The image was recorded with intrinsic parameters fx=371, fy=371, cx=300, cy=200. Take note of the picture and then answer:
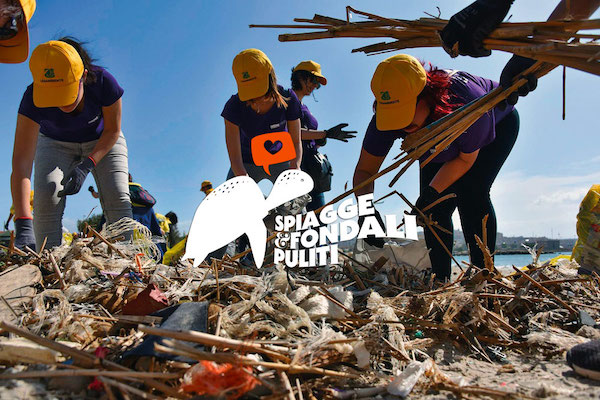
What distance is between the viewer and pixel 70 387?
35.1 inches

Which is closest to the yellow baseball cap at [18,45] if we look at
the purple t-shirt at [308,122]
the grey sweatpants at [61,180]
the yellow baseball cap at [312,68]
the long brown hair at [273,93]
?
the grey sweatpants at [61,180]

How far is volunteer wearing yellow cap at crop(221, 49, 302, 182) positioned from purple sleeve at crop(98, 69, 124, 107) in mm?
792

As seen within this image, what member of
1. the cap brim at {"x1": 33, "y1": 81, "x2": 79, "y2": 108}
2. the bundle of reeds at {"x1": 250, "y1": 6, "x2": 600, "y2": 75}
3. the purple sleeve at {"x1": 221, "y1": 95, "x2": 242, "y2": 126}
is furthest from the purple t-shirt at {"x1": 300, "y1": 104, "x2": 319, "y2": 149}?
the cap brim at {"x1": 33, "y1": 81, "x2": 79, "y2": 108}

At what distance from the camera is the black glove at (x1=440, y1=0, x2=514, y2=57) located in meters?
1.34

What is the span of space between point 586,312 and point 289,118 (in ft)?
7.60

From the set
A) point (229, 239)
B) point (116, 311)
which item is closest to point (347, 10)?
point (229, 239)

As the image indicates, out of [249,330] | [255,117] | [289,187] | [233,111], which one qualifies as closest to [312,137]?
[255,117]

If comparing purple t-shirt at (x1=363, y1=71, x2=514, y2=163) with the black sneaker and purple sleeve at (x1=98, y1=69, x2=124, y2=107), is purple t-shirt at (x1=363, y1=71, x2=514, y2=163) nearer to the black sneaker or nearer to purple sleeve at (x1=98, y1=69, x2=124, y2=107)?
Result: the black sneaker

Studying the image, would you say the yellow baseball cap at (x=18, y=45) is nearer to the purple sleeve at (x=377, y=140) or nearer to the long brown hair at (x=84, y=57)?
the long brown hair at (x=84, y=57)

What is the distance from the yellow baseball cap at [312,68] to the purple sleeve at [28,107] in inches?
90.9

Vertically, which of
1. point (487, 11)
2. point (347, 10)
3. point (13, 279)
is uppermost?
point (347, 10)

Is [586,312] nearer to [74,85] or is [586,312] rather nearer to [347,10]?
[347,10]

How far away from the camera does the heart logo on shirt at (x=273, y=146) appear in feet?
10.1

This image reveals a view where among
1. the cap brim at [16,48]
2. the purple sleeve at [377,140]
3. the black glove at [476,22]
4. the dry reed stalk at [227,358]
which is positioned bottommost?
the dry reed stalk at [227,358]
